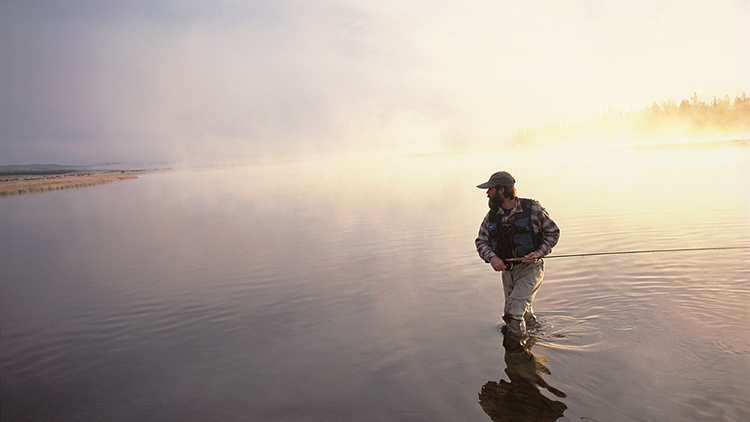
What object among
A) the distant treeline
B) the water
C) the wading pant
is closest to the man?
the wading pant

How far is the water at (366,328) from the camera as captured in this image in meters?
5.82

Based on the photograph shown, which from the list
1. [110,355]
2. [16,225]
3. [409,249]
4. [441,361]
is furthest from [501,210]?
[16,225]

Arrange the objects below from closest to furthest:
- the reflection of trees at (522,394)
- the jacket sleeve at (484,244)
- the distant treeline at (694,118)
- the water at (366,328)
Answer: the reflection of trees at (522,394)
the water at (366,328)
the jacket sleeve at (484,244)
the distant treeline at (694,118)

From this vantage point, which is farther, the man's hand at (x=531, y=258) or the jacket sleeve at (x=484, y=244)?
the jacket sleeve at (x=484, y=244)

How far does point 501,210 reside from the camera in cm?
699

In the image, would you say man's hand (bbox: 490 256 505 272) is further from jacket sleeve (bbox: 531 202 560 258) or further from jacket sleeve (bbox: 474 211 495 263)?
jacket sleeve (bbox: 531 202 560 258)

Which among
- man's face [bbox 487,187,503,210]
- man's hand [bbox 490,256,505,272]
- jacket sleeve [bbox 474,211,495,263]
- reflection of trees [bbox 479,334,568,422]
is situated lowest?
reflection of trees [bbox 479,334,568,422]

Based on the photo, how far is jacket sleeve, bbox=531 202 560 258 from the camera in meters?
6.80

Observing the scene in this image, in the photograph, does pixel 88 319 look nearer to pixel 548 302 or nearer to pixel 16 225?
pixel 548 302

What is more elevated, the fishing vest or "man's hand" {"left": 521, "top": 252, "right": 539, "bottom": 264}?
the fishing vest

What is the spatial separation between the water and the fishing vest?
1398mm

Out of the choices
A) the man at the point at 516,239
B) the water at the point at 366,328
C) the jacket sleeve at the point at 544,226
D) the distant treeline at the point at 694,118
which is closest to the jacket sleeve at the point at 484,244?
the man at the point at 516,239

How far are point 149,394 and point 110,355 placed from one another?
194cm

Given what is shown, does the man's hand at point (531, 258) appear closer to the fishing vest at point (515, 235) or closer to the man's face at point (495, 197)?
the fishing vest at point (515, 235)
